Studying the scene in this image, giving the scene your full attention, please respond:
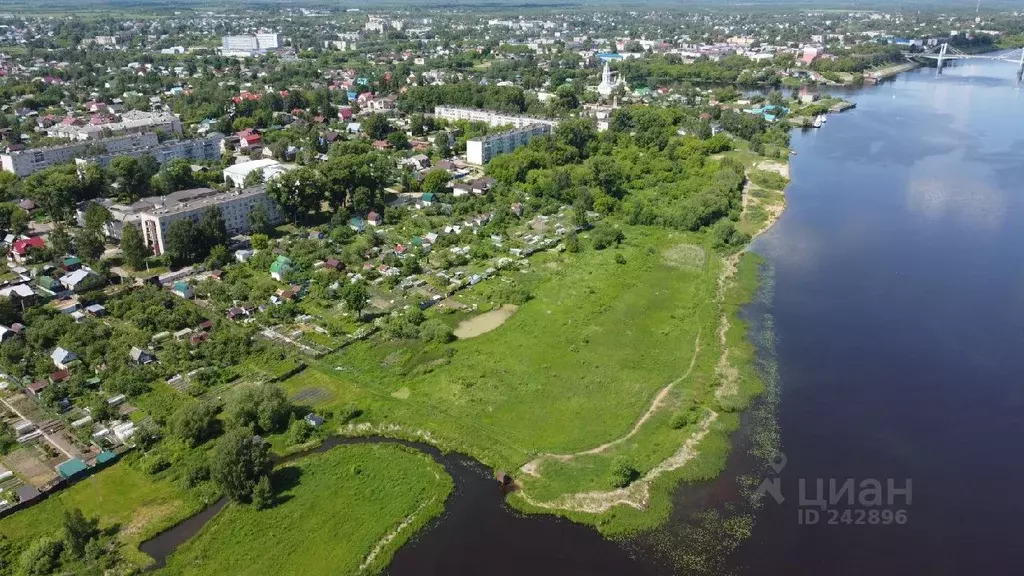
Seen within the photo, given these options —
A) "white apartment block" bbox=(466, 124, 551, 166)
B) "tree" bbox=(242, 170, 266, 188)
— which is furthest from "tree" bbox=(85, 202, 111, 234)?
"white apartment block" bbox=(466, 124, 551, 166)

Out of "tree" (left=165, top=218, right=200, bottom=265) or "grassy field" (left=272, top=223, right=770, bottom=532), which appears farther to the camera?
"tree" (left=165, top=218, right=200, bottom=265)

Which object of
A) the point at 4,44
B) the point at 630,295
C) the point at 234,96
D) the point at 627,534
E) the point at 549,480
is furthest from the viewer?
the point at 4,44

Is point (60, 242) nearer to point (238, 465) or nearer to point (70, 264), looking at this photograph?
point (70, 264)

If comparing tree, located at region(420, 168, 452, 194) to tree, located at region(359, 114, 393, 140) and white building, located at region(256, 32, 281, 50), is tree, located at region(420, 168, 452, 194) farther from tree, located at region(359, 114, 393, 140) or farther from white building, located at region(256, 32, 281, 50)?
white building, located at region(256, 32, 281, 50)

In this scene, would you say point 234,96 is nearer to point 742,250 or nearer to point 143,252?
point 143,252

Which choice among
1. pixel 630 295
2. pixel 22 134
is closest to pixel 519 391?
pixel 630 295

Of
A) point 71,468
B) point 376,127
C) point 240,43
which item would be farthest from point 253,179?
point 240,43
